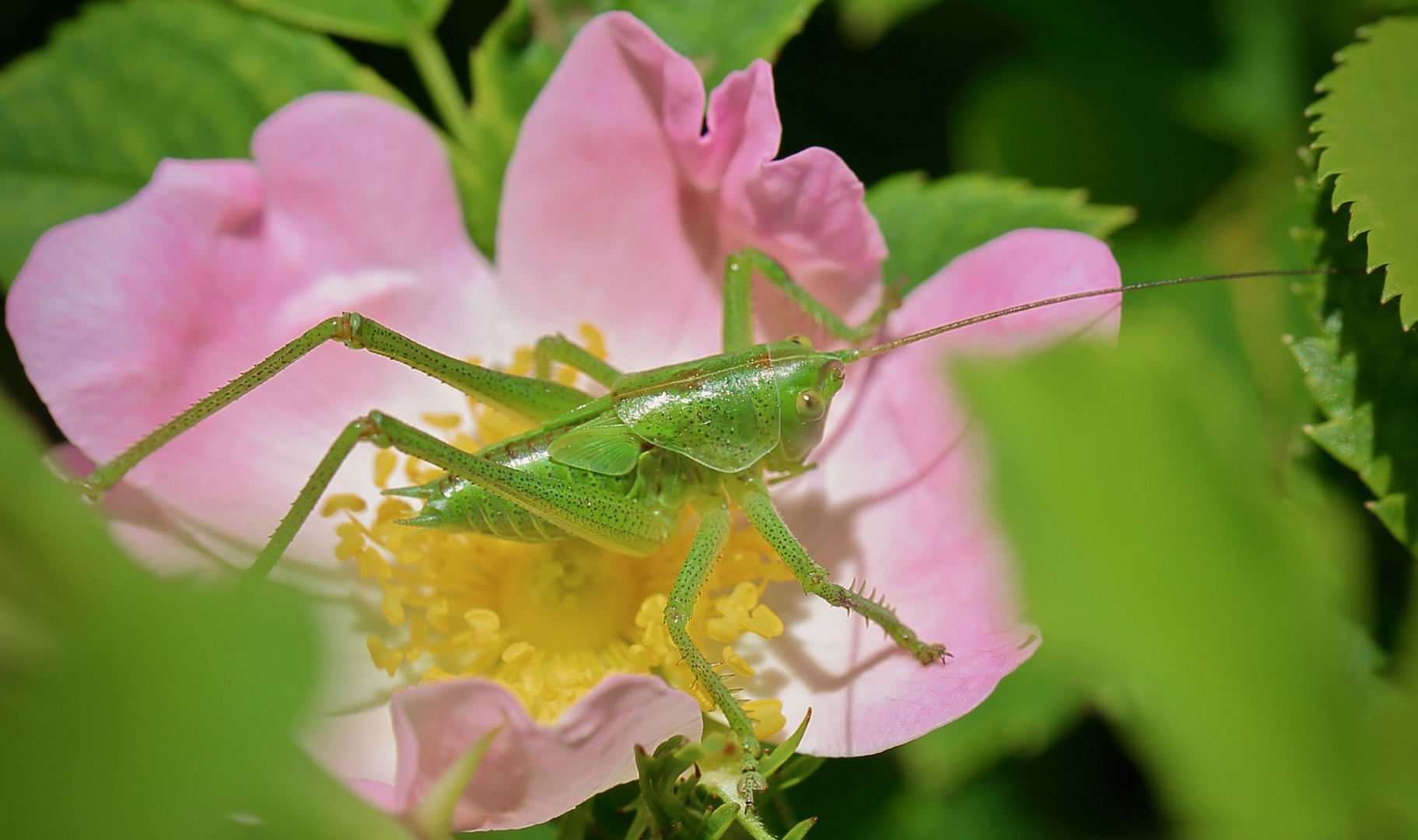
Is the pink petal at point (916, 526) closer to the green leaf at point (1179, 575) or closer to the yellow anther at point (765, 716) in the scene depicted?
the yellow anther at point (765, 716)

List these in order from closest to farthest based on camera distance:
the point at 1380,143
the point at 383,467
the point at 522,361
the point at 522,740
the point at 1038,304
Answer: the point at 522,740
the point at 1380,143
the point at 1038,304
the point at 383,467
the point at 522,361

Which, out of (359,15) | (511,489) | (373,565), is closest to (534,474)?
(511,489)

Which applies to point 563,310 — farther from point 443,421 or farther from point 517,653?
point 517,653

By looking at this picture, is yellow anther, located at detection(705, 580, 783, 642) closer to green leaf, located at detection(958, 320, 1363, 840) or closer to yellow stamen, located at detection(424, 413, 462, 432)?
yellow stamen, located at detection(424, 413, 462, 432)

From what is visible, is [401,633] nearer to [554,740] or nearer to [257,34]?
[554,740]

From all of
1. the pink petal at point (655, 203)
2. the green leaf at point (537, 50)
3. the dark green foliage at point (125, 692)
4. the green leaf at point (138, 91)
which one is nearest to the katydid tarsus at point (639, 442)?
the pink petal at point (655, 203)

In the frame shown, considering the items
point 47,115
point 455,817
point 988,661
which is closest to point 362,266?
point 47,115


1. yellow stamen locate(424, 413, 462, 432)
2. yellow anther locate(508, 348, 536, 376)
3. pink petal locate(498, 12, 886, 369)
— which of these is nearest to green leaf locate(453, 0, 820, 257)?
pink petal locate(498, 12, 886, 369)
